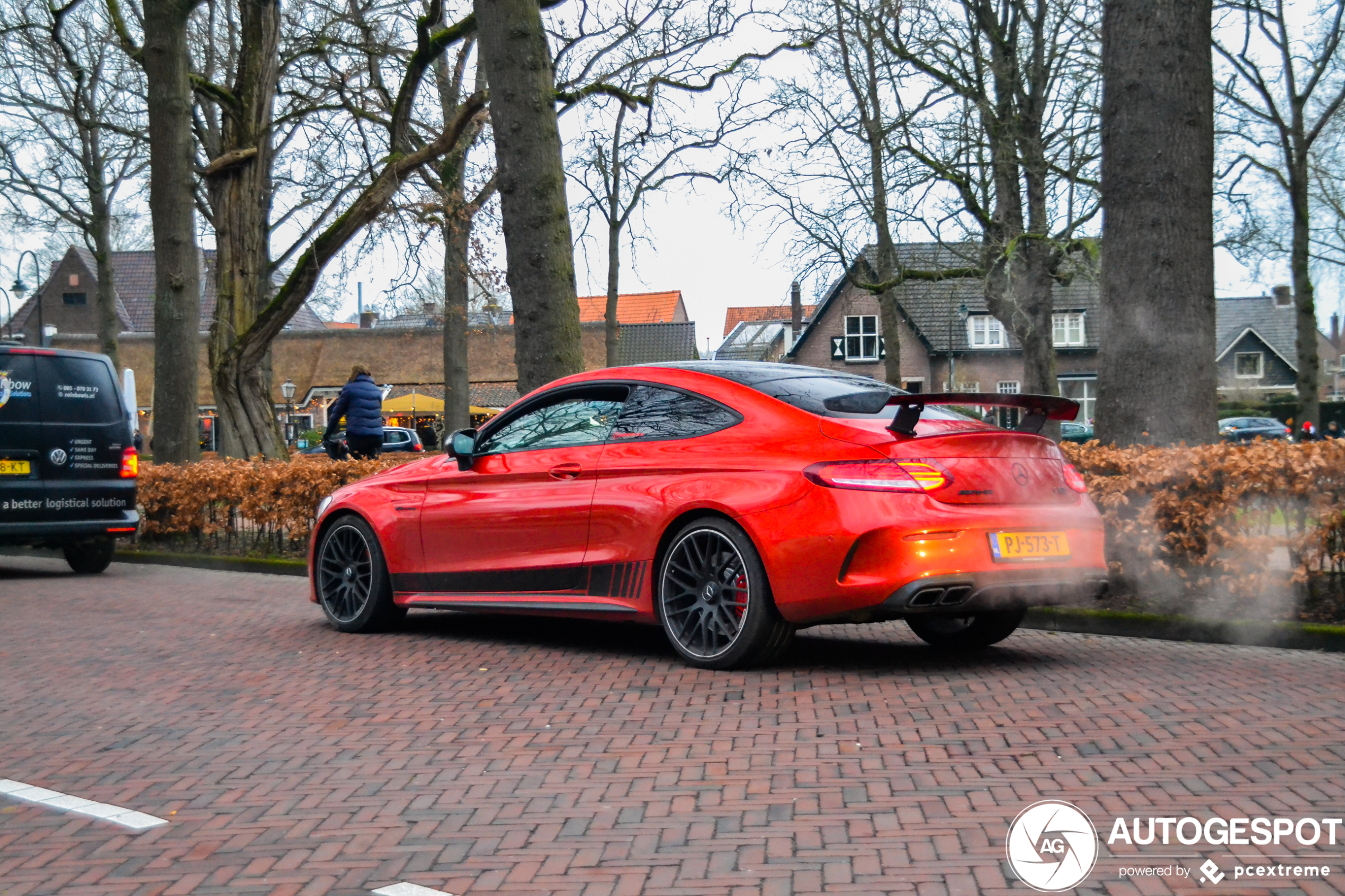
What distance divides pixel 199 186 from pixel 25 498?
699 inches

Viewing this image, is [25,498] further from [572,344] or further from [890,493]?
[890,493]

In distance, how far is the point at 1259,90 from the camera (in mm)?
26406

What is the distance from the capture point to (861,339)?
59.4m

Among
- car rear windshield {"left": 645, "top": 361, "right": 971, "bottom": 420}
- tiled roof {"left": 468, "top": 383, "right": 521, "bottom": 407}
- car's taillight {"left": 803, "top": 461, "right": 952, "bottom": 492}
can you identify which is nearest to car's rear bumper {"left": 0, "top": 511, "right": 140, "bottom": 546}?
car rear windshield {"left": 645, "top": 361, "right": 971, "bottom": 420}

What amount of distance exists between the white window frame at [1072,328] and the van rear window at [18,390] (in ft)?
172

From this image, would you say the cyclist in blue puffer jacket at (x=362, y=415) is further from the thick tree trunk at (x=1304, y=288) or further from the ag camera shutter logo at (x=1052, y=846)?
the thick tree trunk at (x=1304, y=288)

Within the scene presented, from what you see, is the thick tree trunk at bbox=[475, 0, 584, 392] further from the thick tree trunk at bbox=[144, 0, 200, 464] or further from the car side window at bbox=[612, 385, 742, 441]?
the thick tree trunk at bbox=[144, 0, 200, 464]

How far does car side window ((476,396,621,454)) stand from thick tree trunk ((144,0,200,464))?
398 inches

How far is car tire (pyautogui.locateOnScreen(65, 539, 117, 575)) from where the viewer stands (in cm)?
1275

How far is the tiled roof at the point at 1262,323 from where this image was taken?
225 ft

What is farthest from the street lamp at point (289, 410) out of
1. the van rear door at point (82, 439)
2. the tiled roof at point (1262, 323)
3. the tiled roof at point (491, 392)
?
the tiled roof at point (1262, 323)

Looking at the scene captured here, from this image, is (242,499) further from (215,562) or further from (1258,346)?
(1258,346)

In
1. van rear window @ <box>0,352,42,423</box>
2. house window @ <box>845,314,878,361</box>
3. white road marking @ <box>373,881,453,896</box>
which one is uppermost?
house window @ <box>845,314,878,361</box>

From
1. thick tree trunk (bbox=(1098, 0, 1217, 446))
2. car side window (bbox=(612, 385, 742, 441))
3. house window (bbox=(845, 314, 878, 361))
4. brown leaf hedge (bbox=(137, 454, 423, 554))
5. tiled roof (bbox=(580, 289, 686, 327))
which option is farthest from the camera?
tiled roof (bbox=(580, 289, 686, 327))
